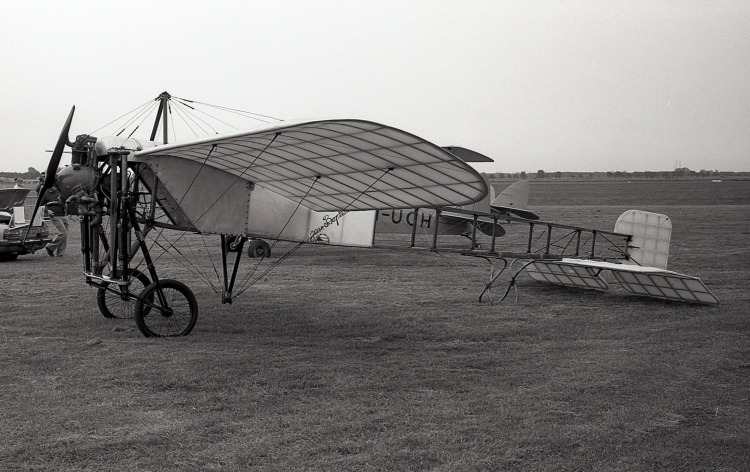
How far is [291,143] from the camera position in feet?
21.2

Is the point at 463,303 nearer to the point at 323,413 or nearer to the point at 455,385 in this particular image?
the point at 455,385

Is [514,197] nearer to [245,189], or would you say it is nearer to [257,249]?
[257,249]

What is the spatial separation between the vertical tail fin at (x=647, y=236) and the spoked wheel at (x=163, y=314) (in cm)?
796

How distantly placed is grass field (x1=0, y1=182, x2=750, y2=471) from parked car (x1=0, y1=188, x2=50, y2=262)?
15.0 ft

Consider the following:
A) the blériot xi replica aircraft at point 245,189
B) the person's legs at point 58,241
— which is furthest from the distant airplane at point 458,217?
the person's legs at point 58,241

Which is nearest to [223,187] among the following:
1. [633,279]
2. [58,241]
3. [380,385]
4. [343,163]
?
[343,163]

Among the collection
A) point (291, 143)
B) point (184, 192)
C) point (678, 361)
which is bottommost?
point (678, 361)

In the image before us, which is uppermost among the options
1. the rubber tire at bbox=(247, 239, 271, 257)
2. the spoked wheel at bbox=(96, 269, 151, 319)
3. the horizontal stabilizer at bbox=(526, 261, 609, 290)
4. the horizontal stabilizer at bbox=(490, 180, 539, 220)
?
the horizontal stabilizer at bbox=(490, 180, 539, 220)

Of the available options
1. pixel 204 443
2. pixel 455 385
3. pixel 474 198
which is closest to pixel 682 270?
pixel 474 198

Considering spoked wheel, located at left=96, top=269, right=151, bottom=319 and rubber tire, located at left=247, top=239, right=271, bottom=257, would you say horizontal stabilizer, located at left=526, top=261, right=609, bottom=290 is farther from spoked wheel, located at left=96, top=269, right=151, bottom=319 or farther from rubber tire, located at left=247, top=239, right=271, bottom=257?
rubber tire, located at left=247, top=239, right=271, bottom=257

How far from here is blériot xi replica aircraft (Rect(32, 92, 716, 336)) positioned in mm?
6219

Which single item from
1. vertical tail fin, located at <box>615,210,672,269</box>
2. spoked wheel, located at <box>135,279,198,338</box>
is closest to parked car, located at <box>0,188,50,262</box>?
spoked wheel, located at <box>135,279,198,338</box>

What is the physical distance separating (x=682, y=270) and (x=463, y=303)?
6532mm

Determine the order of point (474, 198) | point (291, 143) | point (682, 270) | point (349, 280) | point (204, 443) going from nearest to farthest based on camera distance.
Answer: point (204, 443)
point (291, 143)
point (474, 198)
point (349, 280)
point (682, 270)
